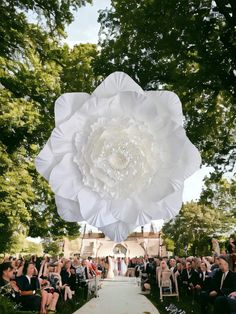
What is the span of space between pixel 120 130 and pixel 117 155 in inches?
2.3

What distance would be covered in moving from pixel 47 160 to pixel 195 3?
11.2 meters

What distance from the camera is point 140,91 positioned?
86 cm

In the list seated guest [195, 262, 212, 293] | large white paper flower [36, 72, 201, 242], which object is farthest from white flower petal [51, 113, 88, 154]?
seated guest [195, 262, 212, 293]

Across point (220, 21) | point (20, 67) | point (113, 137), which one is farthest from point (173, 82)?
point (113, 137)

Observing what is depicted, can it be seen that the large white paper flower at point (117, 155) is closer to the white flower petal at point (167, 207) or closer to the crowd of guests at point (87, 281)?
the white flower petal at point (167, 207)

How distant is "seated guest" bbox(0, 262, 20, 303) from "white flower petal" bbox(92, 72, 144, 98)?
906 cm

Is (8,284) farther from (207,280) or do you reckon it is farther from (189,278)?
(189,278)

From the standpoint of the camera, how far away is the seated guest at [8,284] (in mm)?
9188

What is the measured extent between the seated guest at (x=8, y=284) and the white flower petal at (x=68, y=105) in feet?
29.5

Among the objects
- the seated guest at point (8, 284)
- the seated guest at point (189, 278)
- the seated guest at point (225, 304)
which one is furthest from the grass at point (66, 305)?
the seated guest at point (225, 304)

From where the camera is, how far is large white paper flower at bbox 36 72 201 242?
871 mm

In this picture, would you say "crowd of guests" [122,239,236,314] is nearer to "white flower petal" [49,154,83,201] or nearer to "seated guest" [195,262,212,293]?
"seated guest" [195,262,212,293]

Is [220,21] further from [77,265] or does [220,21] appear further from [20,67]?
[77,265]

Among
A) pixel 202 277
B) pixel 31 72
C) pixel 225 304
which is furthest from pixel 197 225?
pixel 225 304
